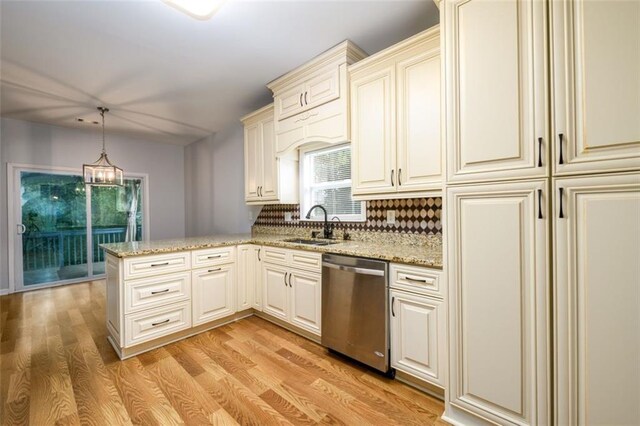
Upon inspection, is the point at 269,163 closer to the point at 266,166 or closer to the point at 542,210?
the point at 266,166

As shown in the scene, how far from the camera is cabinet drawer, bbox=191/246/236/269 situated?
268 centimetres

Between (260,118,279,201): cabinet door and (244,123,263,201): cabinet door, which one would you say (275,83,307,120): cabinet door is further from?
(244,123,263,201): cabinet door

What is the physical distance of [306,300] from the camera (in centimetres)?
Answer: 252

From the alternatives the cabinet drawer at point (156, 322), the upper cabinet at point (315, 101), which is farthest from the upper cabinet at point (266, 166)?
the cabinet drawer at point (156, 322)

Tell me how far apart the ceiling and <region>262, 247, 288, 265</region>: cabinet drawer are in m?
1.79

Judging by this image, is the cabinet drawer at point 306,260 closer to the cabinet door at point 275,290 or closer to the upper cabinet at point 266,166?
the cabinet door at point 275,290

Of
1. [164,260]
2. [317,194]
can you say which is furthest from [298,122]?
[164,260]

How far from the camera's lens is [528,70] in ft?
4.17

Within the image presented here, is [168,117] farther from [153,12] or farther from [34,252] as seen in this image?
[34,252]

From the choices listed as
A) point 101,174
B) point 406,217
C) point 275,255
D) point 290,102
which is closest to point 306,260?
point 275,255

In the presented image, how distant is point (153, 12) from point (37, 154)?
3981 millimetres

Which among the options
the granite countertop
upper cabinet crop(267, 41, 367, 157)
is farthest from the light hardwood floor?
upper cabinet crop(267, 41, 367, 157)

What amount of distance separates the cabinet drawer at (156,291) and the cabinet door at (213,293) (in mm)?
91

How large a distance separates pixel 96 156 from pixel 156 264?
364 centimetres
